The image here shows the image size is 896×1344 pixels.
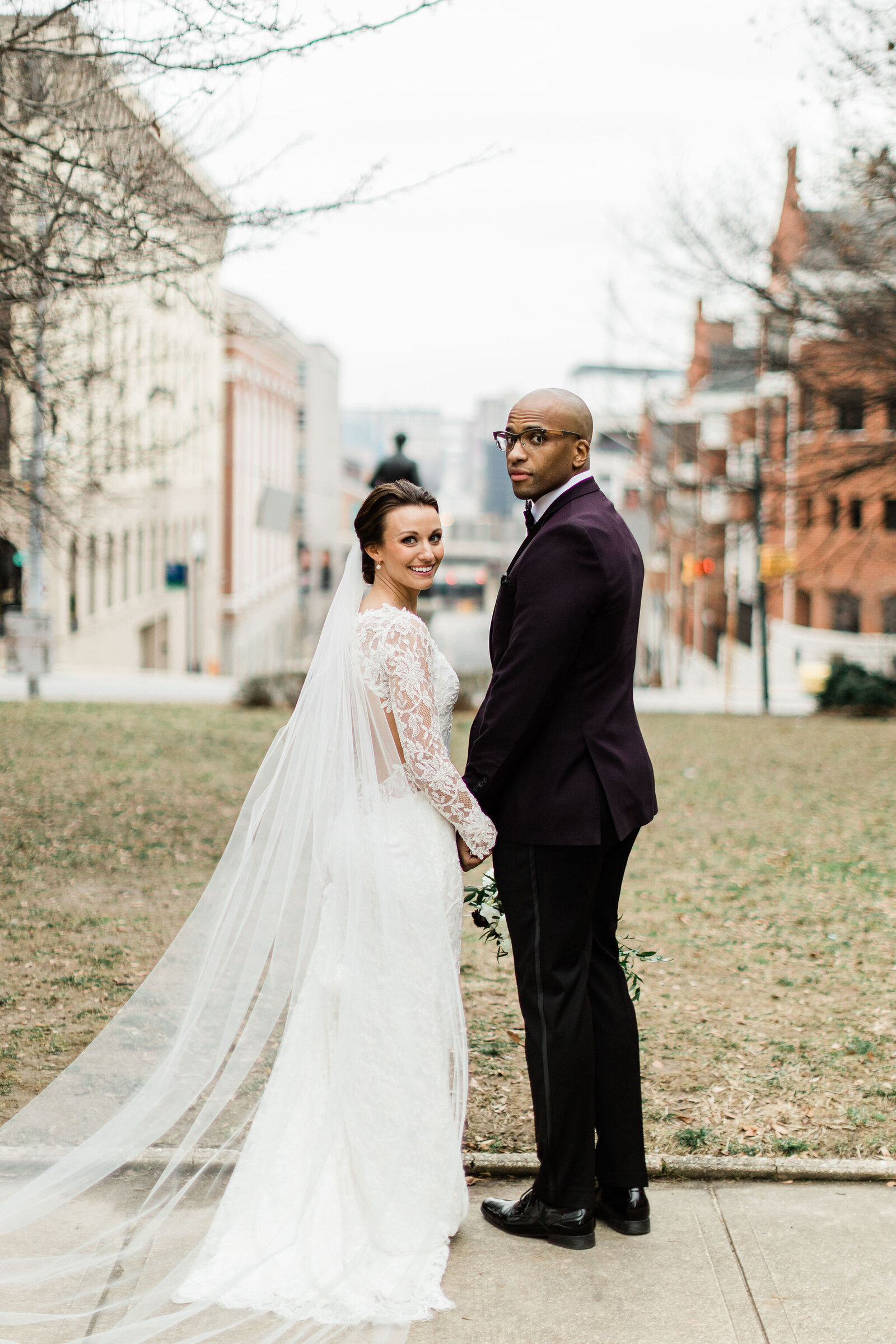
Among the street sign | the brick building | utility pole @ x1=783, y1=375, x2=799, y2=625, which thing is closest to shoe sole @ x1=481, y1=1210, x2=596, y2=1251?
the brick building

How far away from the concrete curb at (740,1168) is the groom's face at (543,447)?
6.38 feet

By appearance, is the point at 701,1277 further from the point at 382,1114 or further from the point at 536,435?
the point at 536,435

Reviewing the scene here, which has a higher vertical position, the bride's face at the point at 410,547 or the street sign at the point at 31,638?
the bride's face at the point at 410,547

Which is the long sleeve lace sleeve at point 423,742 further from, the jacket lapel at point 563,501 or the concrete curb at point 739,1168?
the concrete curb at point 739,1168

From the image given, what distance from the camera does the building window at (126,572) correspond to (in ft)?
127

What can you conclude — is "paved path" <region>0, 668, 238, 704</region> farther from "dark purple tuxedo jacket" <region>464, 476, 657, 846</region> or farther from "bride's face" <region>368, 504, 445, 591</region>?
"dark purple tuxedo jacket" <region>464, 476, 657, 846</region>

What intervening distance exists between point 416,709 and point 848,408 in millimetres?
13722

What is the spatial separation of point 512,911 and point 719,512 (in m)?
53.0

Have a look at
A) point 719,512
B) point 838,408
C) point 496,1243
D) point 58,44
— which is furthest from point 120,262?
point 719,512

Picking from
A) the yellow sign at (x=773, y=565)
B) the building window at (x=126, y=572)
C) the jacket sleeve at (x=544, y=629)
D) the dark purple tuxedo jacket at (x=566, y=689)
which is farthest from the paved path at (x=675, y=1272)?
the building window at (x=126, y=572)

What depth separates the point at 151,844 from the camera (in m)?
8.51

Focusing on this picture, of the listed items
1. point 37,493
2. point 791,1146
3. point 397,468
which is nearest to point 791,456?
point 397,468

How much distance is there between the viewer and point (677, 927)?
6910 mm

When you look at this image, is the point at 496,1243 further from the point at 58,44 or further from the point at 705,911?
the point at 58,44
